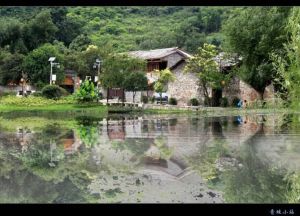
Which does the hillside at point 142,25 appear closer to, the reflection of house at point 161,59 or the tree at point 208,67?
the reflection of house at point 161,59

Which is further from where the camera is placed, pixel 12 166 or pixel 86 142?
pixel 86 142

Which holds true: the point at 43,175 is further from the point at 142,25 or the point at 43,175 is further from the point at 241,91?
the point at 142,25

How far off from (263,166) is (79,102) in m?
25.1


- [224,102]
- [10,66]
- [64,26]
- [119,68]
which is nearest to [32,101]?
[119,68]

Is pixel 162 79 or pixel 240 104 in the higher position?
pixel 162 79

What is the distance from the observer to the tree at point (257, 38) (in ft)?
102

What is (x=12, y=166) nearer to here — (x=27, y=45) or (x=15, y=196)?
(x=15, y=196)

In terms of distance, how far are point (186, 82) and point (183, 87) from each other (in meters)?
0.45

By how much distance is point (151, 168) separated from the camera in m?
10.1

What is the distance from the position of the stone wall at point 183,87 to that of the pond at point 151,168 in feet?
70.3

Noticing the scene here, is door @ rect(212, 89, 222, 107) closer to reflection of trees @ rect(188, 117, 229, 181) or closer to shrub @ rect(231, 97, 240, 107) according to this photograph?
shrub @ rect(231, 97, 240, 107)

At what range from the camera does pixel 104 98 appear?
42.4 metres

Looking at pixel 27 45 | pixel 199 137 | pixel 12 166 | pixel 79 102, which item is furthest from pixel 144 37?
pixel 12 166

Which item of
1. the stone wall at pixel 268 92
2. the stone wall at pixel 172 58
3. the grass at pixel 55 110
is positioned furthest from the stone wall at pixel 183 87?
the grass at pixel 55 110
